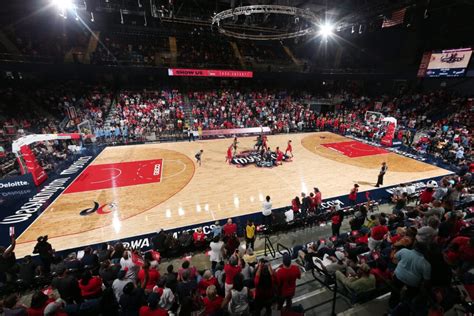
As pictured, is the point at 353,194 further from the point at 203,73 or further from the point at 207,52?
the point at 207,52

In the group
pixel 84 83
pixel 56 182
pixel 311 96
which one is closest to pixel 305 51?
pixel 311 96

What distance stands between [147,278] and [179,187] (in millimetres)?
7857

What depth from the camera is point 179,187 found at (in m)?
12.5

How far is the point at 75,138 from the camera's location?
18516 millimetres

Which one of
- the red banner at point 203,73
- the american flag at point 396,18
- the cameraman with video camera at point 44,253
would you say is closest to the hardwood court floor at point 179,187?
the cameraman with video camera at point 44,253

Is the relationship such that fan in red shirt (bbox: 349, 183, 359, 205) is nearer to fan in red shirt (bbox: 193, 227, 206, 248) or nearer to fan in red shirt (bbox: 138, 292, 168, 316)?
fan in red shirt (bbox: 193, 227, 206, 248)

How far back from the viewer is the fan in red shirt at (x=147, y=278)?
4.77 meters

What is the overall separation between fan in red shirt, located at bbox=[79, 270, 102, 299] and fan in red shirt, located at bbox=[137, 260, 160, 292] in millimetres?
741

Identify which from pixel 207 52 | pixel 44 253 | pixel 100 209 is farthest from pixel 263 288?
pixel 207 52

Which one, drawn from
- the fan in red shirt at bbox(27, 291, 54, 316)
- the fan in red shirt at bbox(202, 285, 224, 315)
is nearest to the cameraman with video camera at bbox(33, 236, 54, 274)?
the fan in red shirt at bbox(27, 291, 54, 316)

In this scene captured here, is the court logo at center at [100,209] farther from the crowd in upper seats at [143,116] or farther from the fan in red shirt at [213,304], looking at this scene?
the crowd in upper seats at [143,116]

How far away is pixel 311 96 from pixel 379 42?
1080 centimetres

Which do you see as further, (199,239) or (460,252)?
(199,239)

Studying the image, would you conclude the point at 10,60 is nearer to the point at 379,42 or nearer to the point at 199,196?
the point at 199,196
